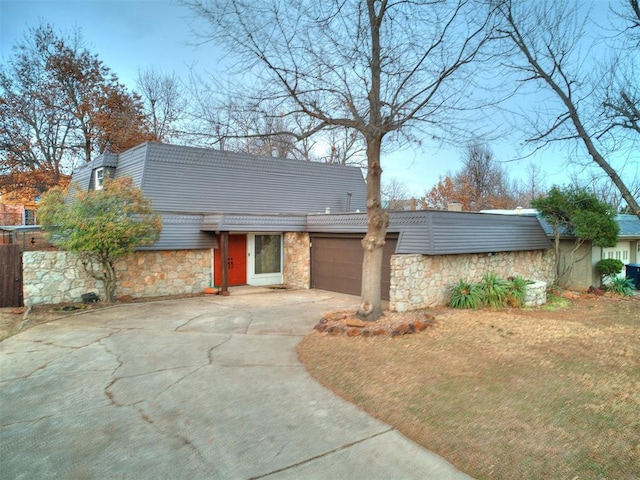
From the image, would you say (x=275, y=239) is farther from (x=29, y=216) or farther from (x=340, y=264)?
(x=29, y=216)

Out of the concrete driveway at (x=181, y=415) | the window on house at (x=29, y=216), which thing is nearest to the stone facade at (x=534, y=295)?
the concrete driveway at (x=181, y=415)

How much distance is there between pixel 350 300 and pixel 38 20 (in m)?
24.6

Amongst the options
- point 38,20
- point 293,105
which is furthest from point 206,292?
point 38,20

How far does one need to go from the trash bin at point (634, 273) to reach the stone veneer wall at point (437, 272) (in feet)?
18.8

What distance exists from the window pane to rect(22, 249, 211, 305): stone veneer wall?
2192mm

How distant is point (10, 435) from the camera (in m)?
3.95

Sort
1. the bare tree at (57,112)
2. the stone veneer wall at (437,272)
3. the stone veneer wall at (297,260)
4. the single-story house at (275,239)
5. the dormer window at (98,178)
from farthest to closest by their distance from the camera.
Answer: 1. the bare tree at (57,112)
2. the dormer window at (98,178)
3. the stone veneer wall at (297,260)
4. the single-story house at (275,239)
5. the stone veneer wall at (437,272)

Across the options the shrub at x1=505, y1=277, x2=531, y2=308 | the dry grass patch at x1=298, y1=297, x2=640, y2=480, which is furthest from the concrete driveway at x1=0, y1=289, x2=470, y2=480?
the shrub at x1=505, y1=277, x2=531, y2=308

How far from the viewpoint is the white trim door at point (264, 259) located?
14.9 meters

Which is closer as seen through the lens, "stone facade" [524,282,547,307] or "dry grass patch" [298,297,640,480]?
"dry grass patch" [298,297,640,480]

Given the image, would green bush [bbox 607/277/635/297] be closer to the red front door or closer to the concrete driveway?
the concrete driveway

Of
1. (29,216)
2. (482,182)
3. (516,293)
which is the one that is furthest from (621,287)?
(29,216)

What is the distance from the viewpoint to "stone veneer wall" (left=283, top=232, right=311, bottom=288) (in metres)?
14.4

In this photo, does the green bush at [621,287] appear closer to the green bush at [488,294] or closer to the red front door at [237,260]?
the green bush at [488,294]
